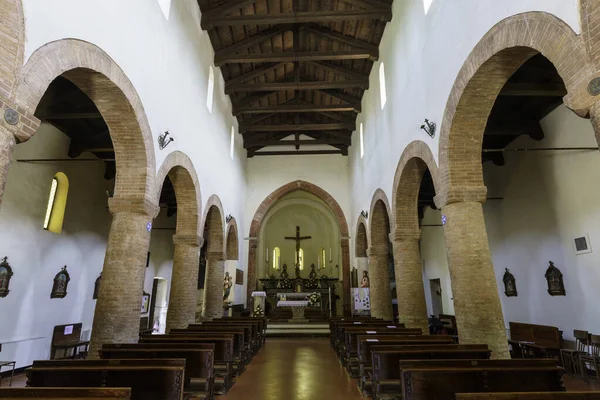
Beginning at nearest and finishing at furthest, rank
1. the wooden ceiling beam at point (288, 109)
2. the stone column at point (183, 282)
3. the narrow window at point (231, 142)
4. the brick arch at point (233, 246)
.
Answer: the stone column at point (183, 282) → the narrow window at point (231, 142) → the wooden ceiling beam at point (288, 109) → the brick arch at point (233, 246)

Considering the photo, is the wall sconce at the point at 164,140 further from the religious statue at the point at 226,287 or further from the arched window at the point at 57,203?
the religious statue at the point at 226,287

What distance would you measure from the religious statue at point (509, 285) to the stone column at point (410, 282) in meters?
3.32

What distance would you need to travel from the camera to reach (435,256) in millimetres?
16031

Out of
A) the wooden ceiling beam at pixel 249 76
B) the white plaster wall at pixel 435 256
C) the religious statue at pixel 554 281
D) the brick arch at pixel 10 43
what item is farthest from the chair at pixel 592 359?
the wooden ceiling beam at pixel 249 76

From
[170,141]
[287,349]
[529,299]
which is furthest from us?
[287,349]

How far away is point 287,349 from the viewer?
36.6ft

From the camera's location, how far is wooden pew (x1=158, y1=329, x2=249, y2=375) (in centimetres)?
627

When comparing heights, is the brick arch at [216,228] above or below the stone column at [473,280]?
above

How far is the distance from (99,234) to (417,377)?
445 inches

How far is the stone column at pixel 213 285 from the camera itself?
13.6 metres

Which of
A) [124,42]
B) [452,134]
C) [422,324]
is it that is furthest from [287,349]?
[124,42]

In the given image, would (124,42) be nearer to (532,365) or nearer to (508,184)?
(532,365)

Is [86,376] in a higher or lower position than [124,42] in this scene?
lower

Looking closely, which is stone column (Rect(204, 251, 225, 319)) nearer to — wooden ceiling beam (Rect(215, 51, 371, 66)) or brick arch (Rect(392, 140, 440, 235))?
wooden ceiling beam (Rect(215, 51, 371, 66))
